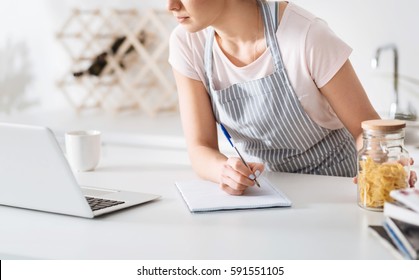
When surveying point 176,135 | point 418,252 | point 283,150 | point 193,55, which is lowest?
point 176,135

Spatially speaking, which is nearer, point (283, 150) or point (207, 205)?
point (207, 205)

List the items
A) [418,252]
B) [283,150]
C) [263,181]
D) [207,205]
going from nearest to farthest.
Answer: [418,252] < [207,205] < [263,181] < [283,150]

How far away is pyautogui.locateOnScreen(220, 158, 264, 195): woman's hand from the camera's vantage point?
1.51 m

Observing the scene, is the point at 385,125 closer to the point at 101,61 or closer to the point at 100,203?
the point at 100,203

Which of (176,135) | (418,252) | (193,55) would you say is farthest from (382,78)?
(418,252)

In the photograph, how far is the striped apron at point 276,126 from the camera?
186cm

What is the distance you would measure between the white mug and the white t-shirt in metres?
0.32

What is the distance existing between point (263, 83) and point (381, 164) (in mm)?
545

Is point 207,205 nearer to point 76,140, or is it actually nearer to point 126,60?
point 76,140

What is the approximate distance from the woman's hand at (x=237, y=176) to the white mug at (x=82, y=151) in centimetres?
45

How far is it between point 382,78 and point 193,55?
1581mm

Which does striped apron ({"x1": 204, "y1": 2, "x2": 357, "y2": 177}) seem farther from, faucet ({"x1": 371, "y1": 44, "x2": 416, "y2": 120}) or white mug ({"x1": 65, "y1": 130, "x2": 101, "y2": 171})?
faucet ({"x1": 371, "y1": 44, "x2": 416, "y2": 120})

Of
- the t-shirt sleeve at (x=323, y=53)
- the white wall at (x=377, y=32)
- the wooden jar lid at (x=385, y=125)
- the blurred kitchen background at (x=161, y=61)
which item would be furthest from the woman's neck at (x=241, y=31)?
the white wall at (x=377, y=32)

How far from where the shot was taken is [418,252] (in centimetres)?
108
